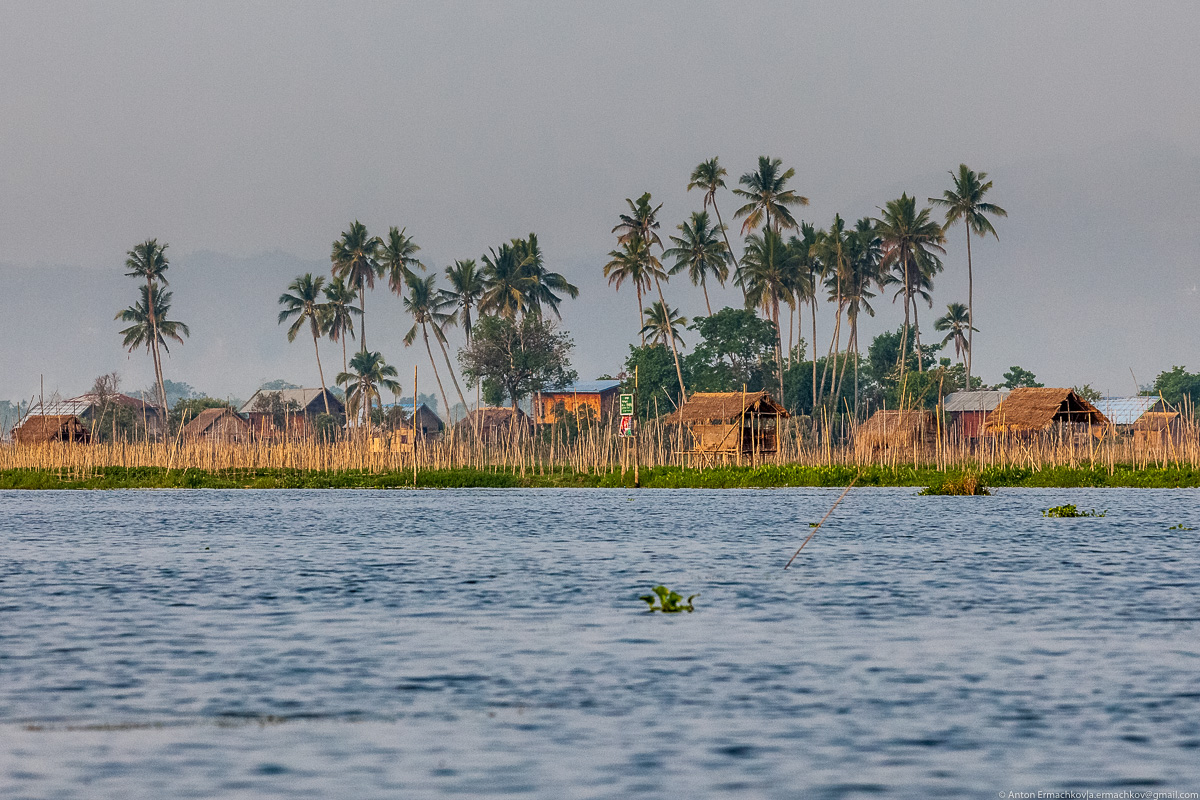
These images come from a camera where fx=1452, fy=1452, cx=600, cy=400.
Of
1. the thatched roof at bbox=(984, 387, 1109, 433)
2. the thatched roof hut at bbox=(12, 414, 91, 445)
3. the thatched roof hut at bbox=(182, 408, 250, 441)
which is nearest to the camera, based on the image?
the thatched roof at bbox=(984, 387, 1109, 433)

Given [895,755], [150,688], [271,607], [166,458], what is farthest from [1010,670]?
[166,458]

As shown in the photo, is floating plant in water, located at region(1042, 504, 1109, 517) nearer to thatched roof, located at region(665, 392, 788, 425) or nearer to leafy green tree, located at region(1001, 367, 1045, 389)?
thatched roof, located at region(665, 392, 788, 425)

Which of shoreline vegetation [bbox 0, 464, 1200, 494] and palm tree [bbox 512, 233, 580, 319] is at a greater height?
palm tree [bbox 512, 233, 580, 319]

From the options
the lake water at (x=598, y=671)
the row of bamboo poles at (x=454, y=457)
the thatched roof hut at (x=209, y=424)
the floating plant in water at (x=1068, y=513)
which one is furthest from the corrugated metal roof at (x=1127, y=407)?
the lake water at (x=598, y=671)

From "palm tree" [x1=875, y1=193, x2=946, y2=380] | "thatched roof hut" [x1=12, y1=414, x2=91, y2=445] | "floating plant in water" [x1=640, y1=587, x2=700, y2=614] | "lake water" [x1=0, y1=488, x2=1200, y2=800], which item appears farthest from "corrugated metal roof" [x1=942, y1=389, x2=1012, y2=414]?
"floating plant in water" [x1=640, y1=587, x2=700, y2=614]

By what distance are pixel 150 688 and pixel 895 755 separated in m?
5.68

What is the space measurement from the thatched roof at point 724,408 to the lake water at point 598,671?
1378 inches

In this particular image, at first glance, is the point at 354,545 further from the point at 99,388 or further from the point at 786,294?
the point at 99,388

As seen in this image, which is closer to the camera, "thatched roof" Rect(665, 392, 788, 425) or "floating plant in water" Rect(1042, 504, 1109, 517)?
"floating plant in water" Rect(1042, 504, 1109, 517)

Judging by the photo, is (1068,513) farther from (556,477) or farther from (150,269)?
(150,269)

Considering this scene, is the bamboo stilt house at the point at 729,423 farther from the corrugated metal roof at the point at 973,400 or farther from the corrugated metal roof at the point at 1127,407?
the corrugated metal roof at the point at 1127,407

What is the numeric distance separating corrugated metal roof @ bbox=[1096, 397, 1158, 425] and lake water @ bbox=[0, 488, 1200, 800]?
84.8 metres

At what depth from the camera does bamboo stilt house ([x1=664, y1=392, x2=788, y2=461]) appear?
6000cm

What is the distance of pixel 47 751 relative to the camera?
28.9ft
